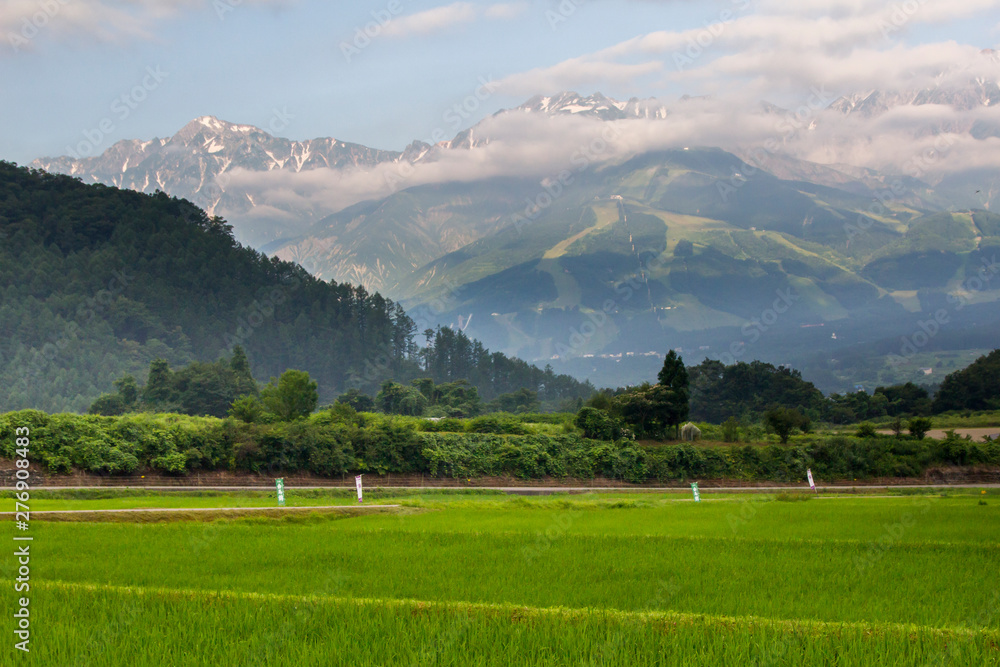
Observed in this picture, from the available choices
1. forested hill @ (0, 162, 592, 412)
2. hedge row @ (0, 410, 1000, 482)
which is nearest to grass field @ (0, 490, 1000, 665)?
hedge row @ (0, 410, 1000, 482)

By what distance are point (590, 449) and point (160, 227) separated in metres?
139

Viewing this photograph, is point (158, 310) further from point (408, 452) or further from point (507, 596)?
point (507, 596)

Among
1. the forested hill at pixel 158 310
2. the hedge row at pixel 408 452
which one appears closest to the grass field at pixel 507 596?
the hedge row at pixel 408 452

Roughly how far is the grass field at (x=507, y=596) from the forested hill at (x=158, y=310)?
109 m

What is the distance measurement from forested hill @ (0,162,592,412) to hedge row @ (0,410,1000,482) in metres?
84.1

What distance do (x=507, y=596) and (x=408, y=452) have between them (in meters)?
32.9

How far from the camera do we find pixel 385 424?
1700 inches

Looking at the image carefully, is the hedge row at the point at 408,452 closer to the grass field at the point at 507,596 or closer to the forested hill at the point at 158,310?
the grass field at the point at 507,596

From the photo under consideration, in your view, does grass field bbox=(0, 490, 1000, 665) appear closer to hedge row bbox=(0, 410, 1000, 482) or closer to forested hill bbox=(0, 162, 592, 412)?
hedge row bbox=(0, 410, 1000, 482)

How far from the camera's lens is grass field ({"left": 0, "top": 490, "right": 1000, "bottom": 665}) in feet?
19.3

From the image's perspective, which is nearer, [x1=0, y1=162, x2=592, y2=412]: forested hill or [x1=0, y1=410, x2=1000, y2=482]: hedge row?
[x1=0, y1=410, x2=1000, y2=482]: hedge row

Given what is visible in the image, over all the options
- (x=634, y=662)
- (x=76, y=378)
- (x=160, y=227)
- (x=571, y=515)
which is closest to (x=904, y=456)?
(x=571, y=515)

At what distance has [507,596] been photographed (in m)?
8.89

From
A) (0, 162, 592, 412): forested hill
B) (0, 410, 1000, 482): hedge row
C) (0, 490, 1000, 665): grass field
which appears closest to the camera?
(0, 490, 1000, 665): grass field
